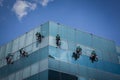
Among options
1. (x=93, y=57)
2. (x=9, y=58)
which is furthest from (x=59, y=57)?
(x=9, y=58)

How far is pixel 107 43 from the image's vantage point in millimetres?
54406

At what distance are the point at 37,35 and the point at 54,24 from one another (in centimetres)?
346

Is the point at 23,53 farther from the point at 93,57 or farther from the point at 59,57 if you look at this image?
the point at 93,57

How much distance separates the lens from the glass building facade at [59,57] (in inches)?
1789

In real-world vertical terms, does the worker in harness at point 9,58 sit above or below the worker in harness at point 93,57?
above

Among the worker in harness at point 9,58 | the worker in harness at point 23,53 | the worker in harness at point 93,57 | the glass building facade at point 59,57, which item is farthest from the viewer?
the worker in harness at point 9,58

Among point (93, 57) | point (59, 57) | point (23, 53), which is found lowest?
point (59, 57)

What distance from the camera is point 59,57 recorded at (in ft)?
151

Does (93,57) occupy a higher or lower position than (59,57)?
higher

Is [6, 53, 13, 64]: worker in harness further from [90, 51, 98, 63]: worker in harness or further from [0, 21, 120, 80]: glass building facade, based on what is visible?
[90, 51, 98, 63]: worker in harness

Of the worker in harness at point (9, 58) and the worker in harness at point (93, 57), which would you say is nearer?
the worker in harness at point (93, 57)

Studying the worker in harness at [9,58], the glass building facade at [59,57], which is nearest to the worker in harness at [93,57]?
the glass building facade at [59,57]

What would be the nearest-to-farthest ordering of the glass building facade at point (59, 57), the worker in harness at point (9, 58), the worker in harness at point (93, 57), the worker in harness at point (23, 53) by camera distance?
the glass building facade at point (59, 57), the worker in harness at point (23, 53), the worker in harness at point (93, 57), the worker in harness at point (9, 58)

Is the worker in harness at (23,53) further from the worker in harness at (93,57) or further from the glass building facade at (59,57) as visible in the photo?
the worker in harness at (93,57)
